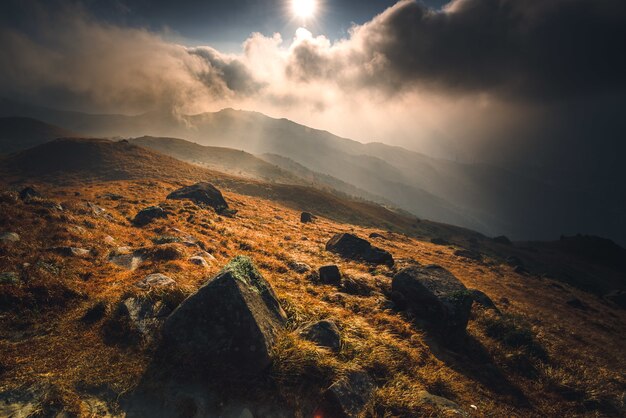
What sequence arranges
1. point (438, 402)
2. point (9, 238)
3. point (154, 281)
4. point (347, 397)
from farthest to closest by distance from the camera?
1. point (9, 238)
2. point (154, 281)
3. point (438, 402)
4. point (347, 397)

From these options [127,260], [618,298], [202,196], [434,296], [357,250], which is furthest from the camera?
[202,196]

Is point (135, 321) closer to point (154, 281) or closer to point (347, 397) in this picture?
point (154, 281)

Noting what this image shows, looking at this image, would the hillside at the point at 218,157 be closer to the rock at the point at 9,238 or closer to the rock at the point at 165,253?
the rock at the point at 165,253

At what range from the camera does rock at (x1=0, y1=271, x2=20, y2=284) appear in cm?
709

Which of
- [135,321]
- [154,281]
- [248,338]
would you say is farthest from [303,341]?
[154,281]

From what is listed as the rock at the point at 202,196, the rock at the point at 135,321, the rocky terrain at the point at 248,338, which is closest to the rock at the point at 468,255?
the rocky terrain at the point at 248,338

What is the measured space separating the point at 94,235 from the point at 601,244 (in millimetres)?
118727

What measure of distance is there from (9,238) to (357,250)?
683 inches

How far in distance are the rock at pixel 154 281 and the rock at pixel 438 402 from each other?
25.1ft

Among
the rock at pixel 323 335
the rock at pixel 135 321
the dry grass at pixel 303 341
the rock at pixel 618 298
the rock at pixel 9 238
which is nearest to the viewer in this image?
the dry grass at pixel 303 341

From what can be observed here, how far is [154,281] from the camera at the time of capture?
8766 millimetres

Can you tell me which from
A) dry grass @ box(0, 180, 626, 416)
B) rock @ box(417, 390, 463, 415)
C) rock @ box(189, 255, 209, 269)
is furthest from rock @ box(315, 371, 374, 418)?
rock @ box(189, 255, 209, 269)

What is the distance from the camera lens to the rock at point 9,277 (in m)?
7.09

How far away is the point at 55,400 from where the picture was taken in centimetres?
457
